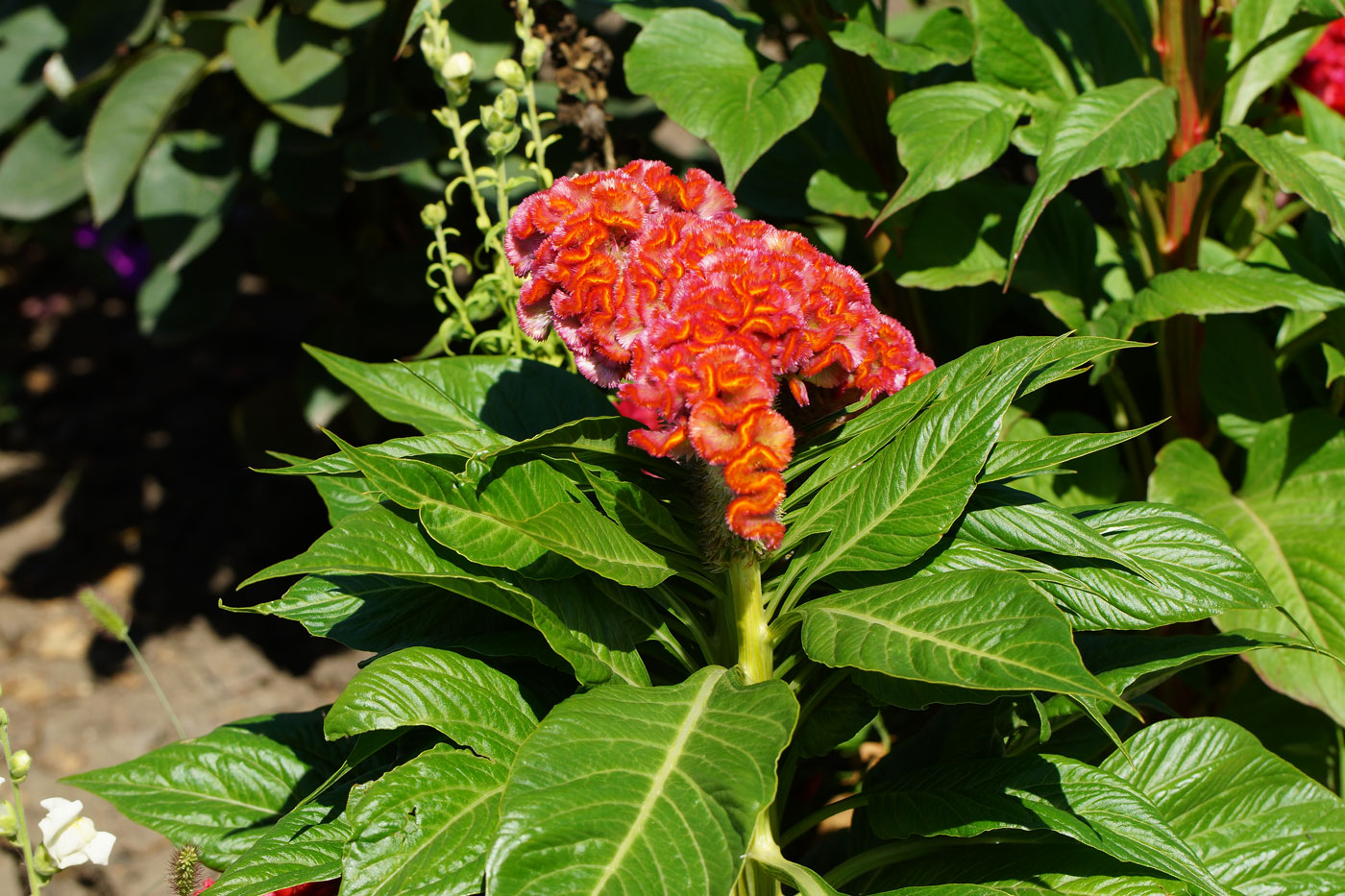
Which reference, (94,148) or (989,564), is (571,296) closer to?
(989,564)

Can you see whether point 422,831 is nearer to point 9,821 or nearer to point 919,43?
point 9,821

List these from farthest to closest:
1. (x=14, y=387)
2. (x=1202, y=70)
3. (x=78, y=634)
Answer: (x=14, y=387)
(x=78, y=634)
(x=1202, y=70)

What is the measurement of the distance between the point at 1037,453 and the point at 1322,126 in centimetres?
106

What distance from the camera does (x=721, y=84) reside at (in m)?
1.65

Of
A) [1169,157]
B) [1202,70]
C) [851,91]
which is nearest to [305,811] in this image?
[851,91]

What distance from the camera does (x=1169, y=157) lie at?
5.55ft

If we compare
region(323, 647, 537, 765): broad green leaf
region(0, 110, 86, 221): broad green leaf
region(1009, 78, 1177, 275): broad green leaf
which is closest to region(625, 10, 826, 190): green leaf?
region(1009, 78, 1177, 275): broad green leaf

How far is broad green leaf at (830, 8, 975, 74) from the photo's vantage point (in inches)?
61.2

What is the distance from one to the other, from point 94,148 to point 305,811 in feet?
5.08

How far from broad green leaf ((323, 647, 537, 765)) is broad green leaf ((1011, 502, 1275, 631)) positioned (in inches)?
21.2

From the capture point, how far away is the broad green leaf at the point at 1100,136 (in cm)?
142

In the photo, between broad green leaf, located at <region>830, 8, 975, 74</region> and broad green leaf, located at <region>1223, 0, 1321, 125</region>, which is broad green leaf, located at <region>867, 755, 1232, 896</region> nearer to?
broad green leaf, located at <region>830, 8, 975, 74</region>

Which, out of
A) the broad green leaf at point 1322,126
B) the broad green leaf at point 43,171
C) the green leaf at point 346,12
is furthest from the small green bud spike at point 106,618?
the broad green leaf at point 1322,126

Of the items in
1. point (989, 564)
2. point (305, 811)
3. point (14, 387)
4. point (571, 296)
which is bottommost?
point (14, 387)
